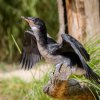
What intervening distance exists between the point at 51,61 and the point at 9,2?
15.8 feet

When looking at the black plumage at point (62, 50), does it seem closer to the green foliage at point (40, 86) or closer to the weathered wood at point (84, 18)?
the green foliage at point (40, 86)

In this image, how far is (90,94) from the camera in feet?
13.9

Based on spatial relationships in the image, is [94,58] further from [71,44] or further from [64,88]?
[71,44]

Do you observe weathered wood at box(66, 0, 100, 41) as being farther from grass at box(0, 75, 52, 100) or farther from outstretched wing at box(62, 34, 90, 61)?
outstretched wing at box(62, 34, 90, 61)

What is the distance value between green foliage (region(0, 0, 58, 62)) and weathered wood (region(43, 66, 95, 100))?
447 centimetres

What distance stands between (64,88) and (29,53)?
0.69 meters

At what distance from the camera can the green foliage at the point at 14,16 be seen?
28.4 feet

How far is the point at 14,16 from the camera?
8.70 meters

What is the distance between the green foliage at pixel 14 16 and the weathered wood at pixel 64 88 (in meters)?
4.47

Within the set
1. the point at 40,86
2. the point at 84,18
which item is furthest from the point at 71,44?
the point at 84,18

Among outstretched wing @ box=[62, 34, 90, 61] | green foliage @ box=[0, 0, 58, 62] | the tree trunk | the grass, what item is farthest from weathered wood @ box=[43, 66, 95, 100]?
green foliage @ box=[0, 0, 58, 62]

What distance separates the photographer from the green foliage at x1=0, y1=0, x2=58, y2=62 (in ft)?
28.4

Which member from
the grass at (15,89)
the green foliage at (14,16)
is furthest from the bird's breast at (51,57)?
the green foliage at (14,16)

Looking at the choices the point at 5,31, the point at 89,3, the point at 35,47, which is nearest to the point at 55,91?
the point at 35,47
